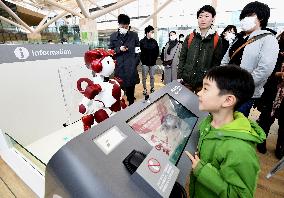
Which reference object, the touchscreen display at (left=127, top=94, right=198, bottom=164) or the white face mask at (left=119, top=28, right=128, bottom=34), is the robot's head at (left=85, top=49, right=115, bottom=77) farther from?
the white face mask at (left=119, top=28, right=128, bottom=34)

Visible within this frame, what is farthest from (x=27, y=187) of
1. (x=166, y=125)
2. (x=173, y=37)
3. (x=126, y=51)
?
(x=173, y=37)

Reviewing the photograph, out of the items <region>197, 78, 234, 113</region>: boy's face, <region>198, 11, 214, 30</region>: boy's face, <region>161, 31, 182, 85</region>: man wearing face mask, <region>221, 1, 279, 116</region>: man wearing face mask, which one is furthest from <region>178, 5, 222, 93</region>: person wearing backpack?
<region>161, 31, 182, 85</region>: man wearing face mask

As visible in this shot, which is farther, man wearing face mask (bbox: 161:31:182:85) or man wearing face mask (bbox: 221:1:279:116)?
man wearing face mask (bbox: 161:31:182:85)

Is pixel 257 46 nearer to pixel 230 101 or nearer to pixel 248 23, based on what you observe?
pixel 248 23

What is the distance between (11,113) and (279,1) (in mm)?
8347

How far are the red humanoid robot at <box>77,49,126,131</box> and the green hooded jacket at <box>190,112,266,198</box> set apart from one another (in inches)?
34.9

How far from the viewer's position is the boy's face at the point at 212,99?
965mm

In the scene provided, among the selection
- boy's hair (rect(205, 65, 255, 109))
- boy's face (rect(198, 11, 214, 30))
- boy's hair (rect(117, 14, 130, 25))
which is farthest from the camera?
boy's hair (rect(117, 14, 130, 25))

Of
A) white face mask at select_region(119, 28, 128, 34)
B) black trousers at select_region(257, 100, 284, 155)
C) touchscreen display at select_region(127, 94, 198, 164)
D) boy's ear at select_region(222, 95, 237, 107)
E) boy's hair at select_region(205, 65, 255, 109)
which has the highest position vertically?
white face mask at select_region(119, 28, 128, 34)

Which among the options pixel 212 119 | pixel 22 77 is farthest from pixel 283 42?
pixel 22 77

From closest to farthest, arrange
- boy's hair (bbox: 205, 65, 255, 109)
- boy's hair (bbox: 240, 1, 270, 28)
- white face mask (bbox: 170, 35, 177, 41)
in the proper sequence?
boy's hair (bbox: 205, 65, 255, 109) → boy's hair (bbox: 240, 1, 270, 28) → white face mask (bbox: 170, 35, 177, 41)

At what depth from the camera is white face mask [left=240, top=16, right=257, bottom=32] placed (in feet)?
5.52

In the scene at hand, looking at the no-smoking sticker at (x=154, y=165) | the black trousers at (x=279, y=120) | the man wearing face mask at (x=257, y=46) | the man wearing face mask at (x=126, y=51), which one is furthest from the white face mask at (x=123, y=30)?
the no-smoking sticker at (x=154, y=165)

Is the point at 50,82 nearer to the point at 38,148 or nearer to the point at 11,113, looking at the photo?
the point at 11,113
